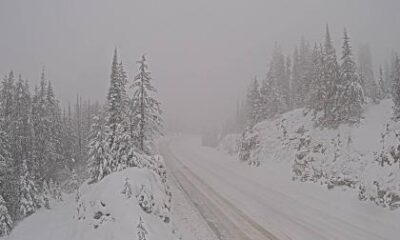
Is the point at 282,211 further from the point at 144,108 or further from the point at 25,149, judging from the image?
the point at 25,149

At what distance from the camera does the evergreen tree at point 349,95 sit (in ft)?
104

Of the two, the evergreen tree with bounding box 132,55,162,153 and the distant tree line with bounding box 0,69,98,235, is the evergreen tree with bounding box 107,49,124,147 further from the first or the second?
the distant tree line with bounding box 0,69,98,235

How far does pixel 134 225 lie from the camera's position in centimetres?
1242

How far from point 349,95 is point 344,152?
7340mm

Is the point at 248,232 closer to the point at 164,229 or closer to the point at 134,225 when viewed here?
the point at 164,229

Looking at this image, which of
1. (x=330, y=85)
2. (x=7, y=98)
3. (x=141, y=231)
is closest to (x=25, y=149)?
(x=7, y=98)

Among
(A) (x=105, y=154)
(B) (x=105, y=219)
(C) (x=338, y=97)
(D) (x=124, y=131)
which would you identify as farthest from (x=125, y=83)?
(C) (x=338, y=97)

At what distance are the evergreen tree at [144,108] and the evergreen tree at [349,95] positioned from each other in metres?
17.7

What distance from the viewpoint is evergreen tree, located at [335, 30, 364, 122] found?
31.8 meters

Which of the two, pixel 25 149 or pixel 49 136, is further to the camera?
pixel 49 136

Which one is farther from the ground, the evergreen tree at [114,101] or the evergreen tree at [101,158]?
the evergreen tree at [114,101]

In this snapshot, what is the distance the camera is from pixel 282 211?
20422 millimetres

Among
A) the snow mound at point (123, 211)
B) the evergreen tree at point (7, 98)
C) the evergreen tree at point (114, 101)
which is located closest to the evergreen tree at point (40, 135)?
the evergreen tree at point (7, 98)

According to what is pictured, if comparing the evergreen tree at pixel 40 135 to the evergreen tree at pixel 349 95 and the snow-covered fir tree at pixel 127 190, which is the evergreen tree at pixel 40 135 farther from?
Result: the evergreen tree at pixel 349 95
